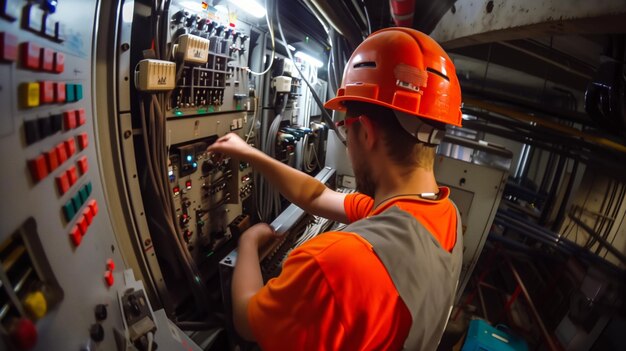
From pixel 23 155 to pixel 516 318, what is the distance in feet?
14.6

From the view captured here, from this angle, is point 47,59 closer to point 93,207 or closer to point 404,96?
point 93,207

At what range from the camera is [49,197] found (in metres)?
0.47

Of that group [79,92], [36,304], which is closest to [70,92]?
[79,92]

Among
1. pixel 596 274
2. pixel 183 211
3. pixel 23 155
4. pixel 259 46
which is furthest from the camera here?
pixel 596 274

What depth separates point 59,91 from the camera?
0.50m

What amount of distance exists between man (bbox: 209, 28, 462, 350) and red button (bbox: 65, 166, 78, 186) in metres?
0.53

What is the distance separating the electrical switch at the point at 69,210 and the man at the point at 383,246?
488mm

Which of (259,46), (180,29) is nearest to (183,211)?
(180,29)

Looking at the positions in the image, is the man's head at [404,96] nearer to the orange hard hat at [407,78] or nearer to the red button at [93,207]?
the orange hard hat at [407,78]

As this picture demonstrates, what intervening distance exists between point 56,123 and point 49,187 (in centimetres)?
12

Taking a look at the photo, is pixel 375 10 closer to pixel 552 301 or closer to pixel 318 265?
pixel 318 265

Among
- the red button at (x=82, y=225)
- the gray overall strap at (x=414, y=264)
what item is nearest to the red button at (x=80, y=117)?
the red button at (x=82, y=225)

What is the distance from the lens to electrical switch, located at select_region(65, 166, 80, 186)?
0.54m

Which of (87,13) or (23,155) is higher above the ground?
(87,13)
